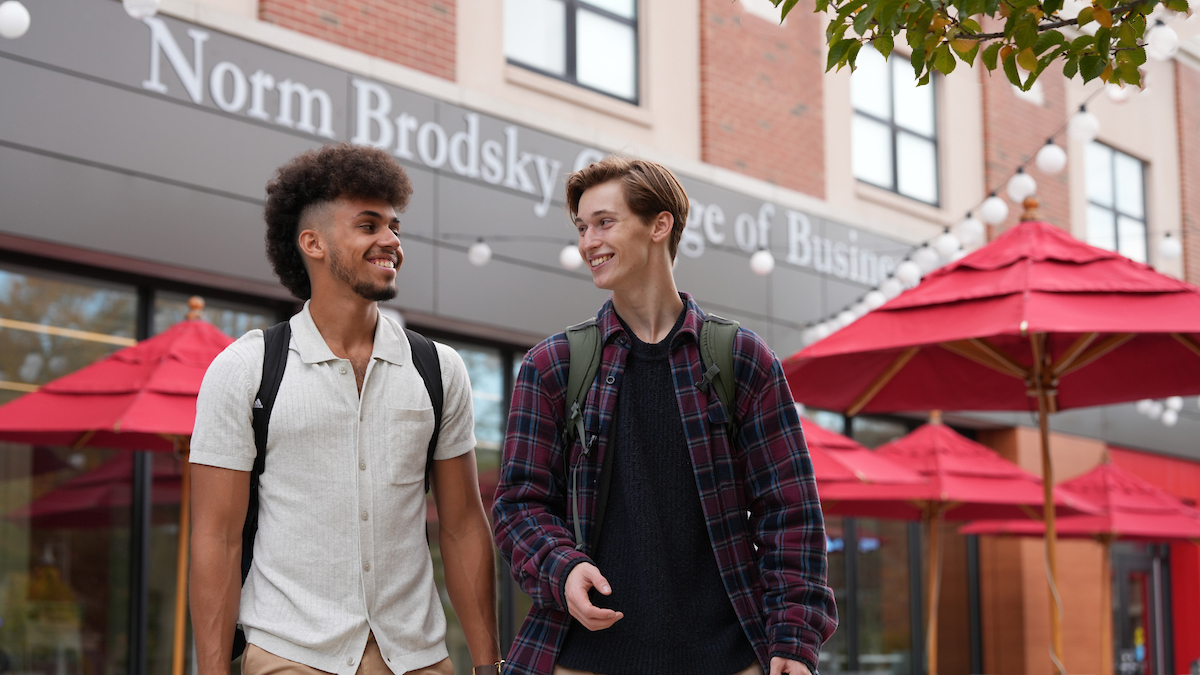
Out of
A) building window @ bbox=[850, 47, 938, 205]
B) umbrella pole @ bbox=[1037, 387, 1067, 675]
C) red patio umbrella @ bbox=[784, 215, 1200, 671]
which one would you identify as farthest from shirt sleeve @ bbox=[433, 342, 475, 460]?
building window @ bbox=[850, 47, 938, 205]

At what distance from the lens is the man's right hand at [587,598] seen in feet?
10.5

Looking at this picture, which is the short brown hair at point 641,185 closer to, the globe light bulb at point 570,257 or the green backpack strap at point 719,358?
the green backpack strap at point 719,358

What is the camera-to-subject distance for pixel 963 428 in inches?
759

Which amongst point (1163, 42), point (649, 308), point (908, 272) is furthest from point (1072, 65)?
point (908, 272)

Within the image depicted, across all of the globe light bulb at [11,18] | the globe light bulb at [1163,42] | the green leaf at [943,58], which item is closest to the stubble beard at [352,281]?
the green leaf at [943,58]

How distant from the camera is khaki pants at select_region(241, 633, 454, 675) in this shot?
11.3 ft

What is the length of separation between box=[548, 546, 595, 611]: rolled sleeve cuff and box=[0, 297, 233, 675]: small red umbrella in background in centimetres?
467

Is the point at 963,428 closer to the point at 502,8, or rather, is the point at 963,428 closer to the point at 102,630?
the point at 502,8

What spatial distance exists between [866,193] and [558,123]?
556 cm

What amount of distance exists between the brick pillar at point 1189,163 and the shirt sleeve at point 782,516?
21.7 metres

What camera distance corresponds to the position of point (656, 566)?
344cm

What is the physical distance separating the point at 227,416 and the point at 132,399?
453 centimetres

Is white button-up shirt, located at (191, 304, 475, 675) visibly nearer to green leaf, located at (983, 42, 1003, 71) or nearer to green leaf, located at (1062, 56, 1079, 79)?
green leaf, located at (983, 42, 1003, 71)

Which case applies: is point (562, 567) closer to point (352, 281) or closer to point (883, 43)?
point (352, 281)
